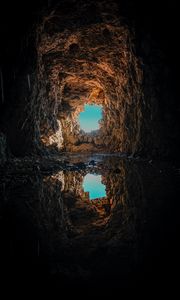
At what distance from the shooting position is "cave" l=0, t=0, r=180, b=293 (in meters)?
1.77

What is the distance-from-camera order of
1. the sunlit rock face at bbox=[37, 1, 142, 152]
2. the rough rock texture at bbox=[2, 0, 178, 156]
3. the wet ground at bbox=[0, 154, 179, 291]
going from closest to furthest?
the wet ground at bbox=[0, 154, 179, 291], the rough rock texture at bbox=[2, 0, 178, 156], the sunlit rock face at bbox=[37, 1, 142, 152]

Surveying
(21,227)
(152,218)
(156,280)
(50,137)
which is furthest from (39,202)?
(50,137)

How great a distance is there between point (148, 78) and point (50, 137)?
31.0 ft

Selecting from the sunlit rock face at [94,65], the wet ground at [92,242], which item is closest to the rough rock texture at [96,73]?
the sunlit rock face at [94,65]

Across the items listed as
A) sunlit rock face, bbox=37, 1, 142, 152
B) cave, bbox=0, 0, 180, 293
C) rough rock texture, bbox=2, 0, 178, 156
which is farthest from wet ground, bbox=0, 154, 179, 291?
sunlit rock face, bbox=37, 1, 142, 152

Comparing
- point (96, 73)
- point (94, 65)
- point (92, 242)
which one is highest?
point (94, 65)

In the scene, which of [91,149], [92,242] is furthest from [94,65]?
[92,242]

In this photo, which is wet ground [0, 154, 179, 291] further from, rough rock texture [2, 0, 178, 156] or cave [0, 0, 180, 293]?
rough rock texture [2, 0, 178, 156]

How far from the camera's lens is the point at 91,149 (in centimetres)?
2436

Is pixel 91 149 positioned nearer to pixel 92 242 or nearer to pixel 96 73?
pixel 96 73

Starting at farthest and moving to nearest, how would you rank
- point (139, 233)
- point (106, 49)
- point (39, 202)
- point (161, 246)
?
point (106, 49), point (39, 202), point (139, 233), point (161, 246)

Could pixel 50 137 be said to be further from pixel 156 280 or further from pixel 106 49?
pixel 156 280

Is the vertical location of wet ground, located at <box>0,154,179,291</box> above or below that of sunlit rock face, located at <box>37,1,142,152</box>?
below

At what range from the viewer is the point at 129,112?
13539 mm
